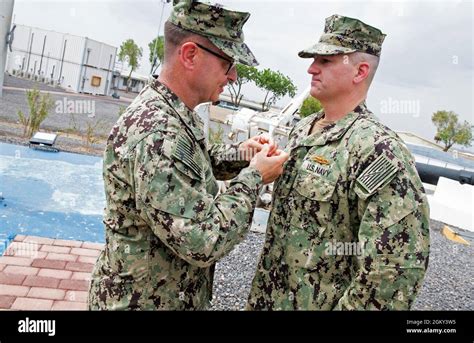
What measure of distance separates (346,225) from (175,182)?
833 millimetres

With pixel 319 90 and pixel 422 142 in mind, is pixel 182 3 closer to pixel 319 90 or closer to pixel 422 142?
pixel 319 90

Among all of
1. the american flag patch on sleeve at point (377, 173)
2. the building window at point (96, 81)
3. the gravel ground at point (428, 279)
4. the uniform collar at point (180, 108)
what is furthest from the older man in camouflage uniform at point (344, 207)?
the building window at point (96, 81)

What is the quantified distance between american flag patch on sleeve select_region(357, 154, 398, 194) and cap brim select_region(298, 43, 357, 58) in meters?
0.57

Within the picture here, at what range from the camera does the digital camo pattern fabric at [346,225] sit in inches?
73.0

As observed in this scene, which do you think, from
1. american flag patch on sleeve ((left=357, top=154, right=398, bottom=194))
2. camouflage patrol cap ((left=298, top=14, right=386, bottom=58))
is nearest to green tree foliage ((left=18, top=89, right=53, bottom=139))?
camouflage patrol cap ((left=298, top=14, right=386, bottom=58))

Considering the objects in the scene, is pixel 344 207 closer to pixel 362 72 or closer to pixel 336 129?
pixel 336 129

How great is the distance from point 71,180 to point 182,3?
710 cm

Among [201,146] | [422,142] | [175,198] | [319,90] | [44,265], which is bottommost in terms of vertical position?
[44,265]

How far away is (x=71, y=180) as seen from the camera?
8.40m

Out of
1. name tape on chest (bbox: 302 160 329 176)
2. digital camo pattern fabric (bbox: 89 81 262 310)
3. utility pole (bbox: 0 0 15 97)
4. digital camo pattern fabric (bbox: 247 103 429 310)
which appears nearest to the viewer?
digital camo pattern fabric (bbox: 89 81 262 310)

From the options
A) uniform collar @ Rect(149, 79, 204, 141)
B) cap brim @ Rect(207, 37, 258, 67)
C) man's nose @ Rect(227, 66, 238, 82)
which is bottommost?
uniform collar @ Rect(149, 79, 204, 141)

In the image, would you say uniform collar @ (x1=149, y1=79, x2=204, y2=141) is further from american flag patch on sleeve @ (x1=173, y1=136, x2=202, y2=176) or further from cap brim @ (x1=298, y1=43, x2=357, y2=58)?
cap brim @ (x1=298, y1=43, x2=357, y2=58)

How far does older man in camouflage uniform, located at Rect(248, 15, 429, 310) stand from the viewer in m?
1.86
